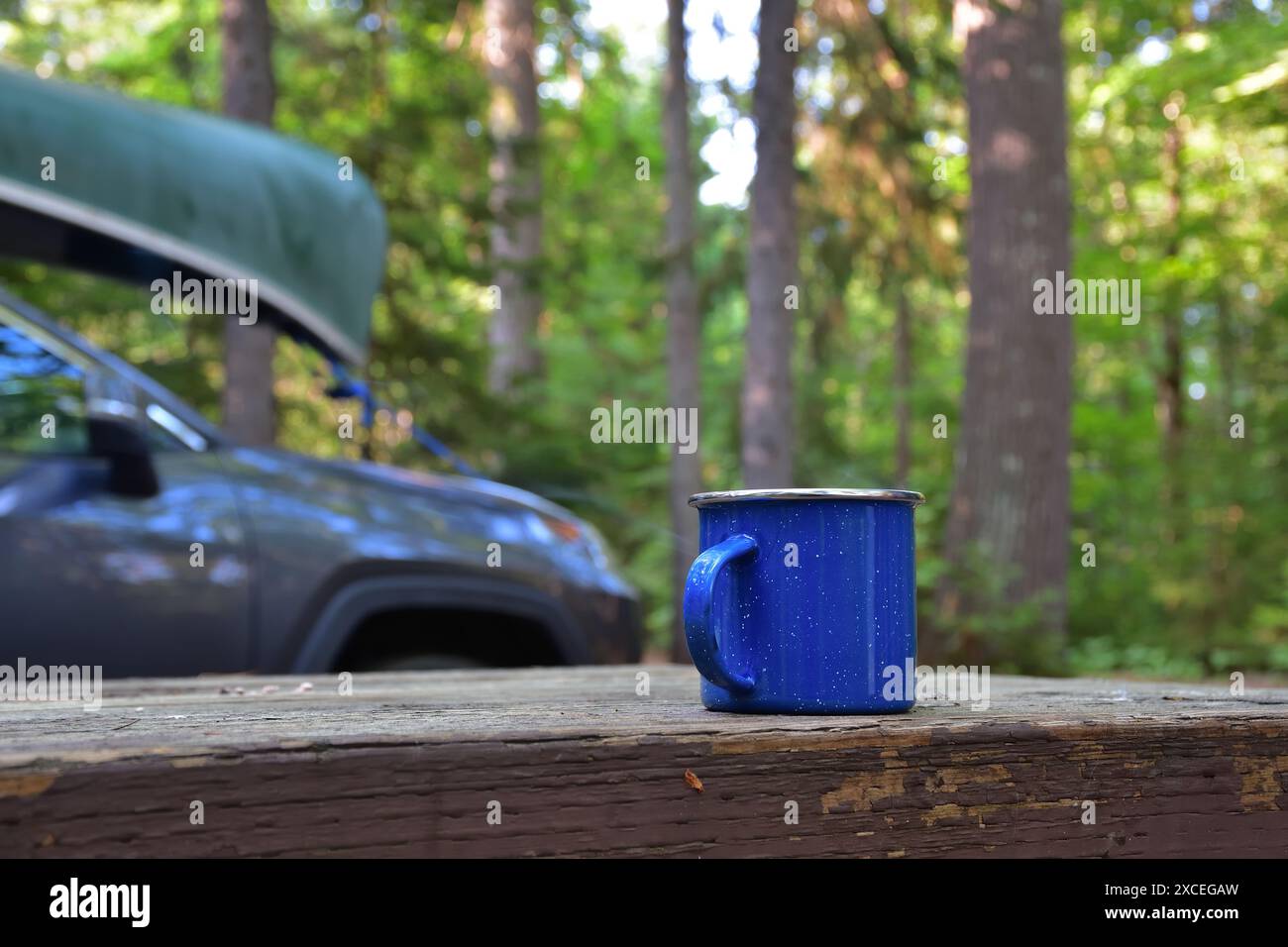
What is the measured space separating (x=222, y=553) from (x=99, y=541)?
0.32 metres

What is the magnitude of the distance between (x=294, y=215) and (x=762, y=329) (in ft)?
19.3

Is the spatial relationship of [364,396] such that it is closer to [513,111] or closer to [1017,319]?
[1017,319]

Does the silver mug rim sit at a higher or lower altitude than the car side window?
lower

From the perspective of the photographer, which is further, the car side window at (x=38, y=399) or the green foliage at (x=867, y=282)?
the green foliage at (x=867, y=282)

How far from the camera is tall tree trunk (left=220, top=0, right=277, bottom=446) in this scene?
852cm

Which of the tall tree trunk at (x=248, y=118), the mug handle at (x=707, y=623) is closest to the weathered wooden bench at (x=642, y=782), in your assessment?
the mug handle at (x=707, y=623)

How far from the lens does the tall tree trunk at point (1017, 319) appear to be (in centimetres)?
775

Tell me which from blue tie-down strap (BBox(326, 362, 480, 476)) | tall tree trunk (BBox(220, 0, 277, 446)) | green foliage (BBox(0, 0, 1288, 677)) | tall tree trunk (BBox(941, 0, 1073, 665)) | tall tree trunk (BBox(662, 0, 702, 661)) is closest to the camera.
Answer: blue tie-down strap (BBox(326, 362, 480, 476))

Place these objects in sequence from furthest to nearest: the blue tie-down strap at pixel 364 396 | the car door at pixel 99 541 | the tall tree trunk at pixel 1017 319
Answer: the tall tree trunk at pixel 1017 319
the blue tie-down strap at pixel 364 396
the car door at pixel 99 541

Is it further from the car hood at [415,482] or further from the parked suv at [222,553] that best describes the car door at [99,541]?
the car hood at [415,482]

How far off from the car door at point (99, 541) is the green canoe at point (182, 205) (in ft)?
3.02

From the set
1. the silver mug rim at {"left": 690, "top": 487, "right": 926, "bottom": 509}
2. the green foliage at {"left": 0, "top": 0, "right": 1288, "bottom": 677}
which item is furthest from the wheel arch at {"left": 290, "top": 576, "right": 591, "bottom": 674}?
the green foliage at {"left": 0, "top": 0, "right": 1288, "bottom": 677}

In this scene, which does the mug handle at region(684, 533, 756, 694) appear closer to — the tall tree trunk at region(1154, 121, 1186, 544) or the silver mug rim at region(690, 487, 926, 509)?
the silver mug rim at region(690, 487, 926, 509)

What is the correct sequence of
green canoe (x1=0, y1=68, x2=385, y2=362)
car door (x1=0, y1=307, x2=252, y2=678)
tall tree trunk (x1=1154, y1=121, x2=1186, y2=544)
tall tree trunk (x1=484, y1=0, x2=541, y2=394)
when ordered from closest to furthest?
1. car door (x1=0, y1=307, x2=252, y2=678)
2. green canoe (x1=0, y1=68, x2=385, y2=362)
3. tall tree trunk (x1=1154, y1=121, x2=1186, y2=544)
4. tall tree trunk (x1=484, y1=0, x2=541, y2=394)
